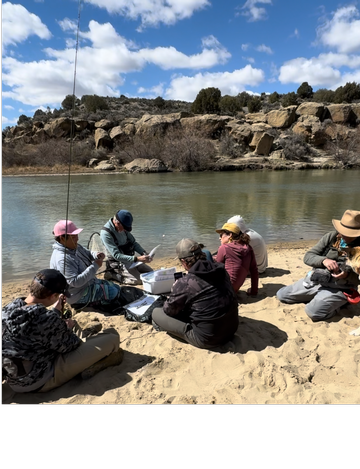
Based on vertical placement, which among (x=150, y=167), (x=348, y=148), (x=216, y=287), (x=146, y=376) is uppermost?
(x=348, y=148)

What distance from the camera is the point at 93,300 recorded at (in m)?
3.94

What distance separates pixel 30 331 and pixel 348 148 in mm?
45599

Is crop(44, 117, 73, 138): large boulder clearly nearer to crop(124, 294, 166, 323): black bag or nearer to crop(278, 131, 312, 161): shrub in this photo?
crop(278, 131, 312, 161): shrub

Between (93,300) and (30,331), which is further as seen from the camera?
(93,300)

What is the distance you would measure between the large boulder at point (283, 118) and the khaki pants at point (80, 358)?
161 feet

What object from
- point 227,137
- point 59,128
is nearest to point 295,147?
point 227,137

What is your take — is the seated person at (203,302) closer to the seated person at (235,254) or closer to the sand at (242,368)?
the sand at (242,368)

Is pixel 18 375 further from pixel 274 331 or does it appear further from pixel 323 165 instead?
pixel 323 165

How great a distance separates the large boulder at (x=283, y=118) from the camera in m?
46.1

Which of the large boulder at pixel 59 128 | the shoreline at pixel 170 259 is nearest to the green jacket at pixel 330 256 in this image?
the shoreline at pixel 170 259

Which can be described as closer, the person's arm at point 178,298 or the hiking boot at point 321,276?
the person's arm at point 178,298

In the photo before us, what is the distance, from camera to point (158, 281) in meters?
4.19
